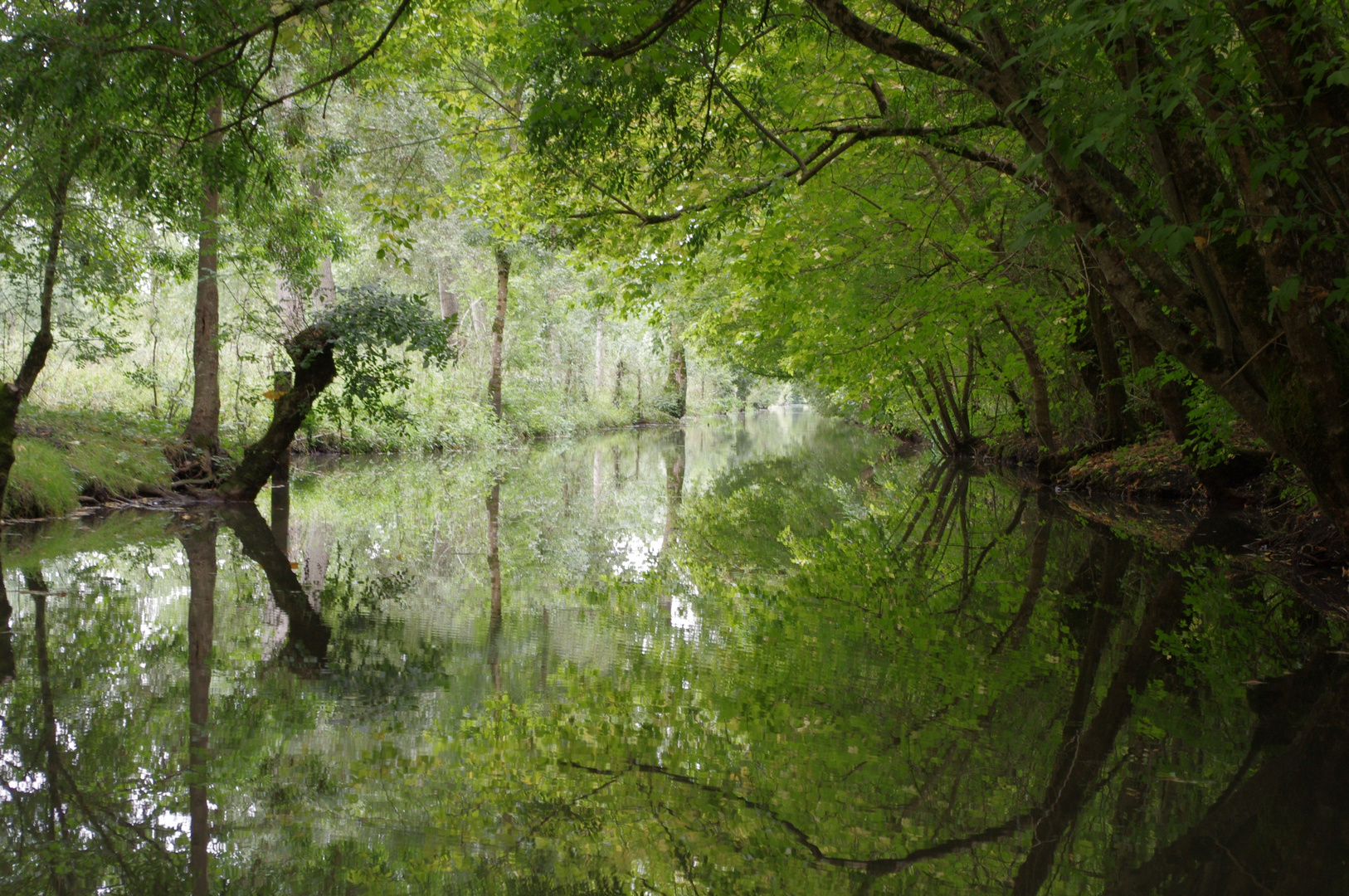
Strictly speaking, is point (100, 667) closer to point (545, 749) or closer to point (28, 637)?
point (28, 637)

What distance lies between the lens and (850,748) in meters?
3.11

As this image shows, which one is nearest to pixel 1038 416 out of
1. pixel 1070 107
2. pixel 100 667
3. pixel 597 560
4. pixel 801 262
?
pixel 801 262

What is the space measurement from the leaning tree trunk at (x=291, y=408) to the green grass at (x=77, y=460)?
0.84 m

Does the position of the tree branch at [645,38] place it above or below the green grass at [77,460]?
above

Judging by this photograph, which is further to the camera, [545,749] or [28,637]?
[28,637]

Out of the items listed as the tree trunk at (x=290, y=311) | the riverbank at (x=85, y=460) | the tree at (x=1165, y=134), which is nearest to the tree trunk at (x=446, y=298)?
the tree trunk at (x=290, y=311)

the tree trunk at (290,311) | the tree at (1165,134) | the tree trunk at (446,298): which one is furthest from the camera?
the tree trunk at (446,298)

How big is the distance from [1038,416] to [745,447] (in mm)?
12764

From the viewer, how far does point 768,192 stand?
6.36 metres

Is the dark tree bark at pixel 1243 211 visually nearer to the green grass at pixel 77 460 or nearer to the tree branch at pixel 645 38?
the tree branch at pixel 645 38

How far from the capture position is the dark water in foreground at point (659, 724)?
2.35 meters

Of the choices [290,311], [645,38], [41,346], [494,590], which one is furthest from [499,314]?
[645,38]

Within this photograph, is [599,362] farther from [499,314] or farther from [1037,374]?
[1037,374]

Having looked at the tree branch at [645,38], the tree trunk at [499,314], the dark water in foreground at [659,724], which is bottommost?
the dark water in foreground at [659,724]
